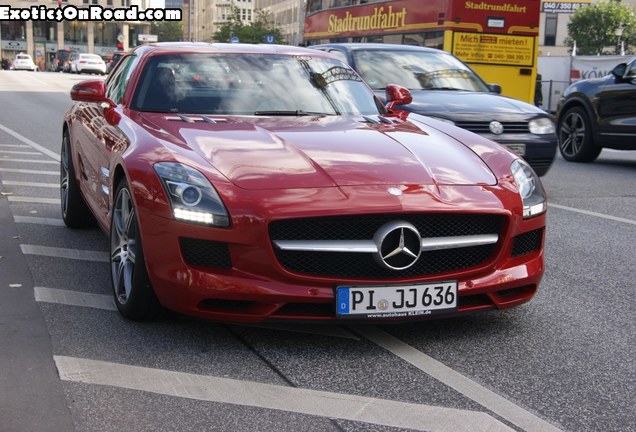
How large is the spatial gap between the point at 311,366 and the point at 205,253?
0.66 metres

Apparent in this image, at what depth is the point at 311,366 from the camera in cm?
407

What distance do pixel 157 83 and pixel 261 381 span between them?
2.47m

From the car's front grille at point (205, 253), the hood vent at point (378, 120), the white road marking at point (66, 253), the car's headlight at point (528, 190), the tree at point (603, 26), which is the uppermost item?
the tree at point (603, 26)

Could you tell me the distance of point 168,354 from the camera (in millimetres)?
4195

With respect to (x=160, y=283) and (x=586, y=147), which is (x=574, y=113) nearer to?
(x=586, y=147)

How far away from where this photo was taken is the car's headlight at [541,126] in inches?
380

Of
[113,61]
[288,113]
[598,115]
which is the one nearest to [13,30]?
[113,61]

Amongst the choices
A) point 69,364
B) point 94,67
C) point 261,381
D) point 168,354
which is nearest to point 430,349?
point 261,381

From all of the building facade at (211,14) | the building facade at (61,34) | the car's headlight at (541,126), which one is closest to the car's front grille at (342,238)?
the car's headlight at (541,126)

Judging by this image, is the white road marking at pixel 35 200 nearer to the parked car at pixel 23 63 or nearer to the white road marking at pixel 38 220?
the white road marking at pixel 38 220

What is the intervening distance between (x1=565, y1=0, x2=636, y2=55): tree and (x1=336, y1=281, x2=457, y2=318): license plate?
72963mm

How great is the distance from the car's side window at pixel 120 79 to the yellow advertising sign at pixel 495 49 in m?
12.0

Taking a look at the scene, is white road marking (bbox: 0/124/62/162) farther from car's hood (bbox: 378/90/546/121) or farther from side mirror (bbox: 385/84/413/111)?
side mirror (bbox: 385/84/413/111)

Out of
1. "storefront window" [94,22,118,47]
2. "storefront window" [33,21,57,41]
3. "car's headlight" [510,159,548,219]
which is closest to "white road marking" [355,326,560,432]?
"car's headlight" [510,159,548,219]
